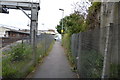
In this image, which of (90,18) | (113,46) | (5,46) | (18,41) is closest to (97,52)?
(113,46)

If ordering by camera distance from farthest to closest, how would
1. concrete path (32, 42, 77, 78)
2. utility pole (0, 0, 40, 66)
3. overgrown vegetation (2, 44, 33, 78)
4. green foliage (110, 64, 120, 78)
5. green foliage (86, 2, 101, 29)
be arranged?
utility pole (0, 0, 40, 66), green foliage (86, 2, 101, 29), concrete path (32, 42, 77, 78), overgrown vegetation (2, 44, 33, 78), green foliage (110, 64, 120, 78)

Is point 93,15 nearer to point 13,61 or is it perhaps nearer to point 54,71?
point 54,71

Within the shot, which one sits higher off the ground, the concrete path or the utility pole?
the utility pole

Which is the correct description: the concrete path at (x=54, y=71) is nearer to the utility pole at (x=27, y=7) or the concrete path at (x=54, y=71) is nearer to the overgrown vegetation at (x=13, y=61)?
A: the overgrown vegetation at (x=13, y=61)

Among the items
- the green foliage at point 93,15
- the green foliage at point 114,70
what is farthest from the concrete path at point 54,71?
the green foliage at point 114,70

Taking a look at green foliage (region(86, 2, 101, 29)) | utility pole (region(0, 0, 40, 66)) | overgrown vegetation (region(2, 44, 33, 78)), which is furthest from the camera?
utility pole (region(0, 0, 40, 66))

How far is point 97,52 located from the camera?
3.97m

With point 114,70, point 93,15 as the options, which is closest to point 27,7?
point 93,15

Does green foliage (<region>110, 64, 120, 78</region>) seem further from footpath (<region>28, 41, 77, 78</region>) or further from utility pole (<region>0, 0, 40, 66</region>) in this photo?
utility pole (<region>0, 0, 40, 66</region>)

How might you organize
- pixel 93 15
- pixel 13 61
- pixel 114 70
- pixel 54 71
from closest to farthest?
pixel 114 70 < pixel 13 61 < pixel 54 71 < pixel 93 15

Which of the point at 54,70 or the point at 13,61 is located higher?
the point at 13,61

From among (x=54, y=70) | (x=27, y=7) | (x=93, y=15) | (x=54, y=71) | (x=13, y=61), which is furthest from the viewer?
(x=27, y=7)

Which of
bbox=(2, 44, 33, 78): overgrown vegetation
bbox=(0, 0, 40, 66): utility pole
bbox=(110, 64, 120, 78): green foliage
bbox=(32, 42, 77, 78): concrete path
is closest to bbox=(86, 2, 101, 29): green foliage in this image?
bbox=(32, 42, 77, 78): concrete path

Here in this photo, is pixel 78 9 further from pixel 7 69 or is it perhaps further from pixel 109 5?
pixel 7 69
